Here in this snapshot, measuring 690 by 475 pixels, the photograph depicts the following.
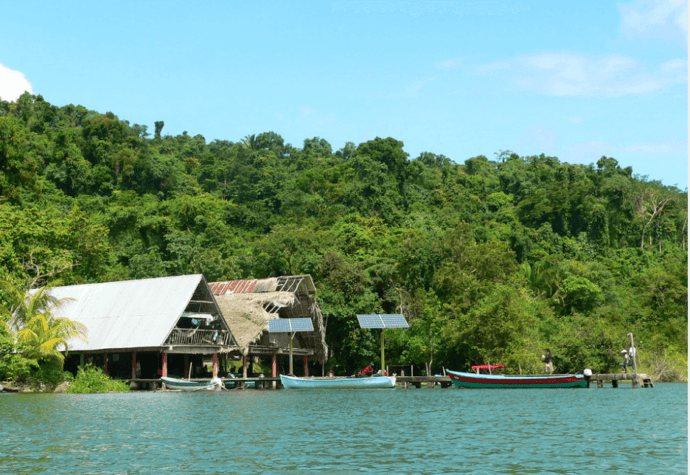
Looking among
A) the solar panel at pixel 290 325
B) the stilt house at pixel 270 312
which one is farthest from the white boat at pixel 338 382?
the stilt house at pixel 270 312

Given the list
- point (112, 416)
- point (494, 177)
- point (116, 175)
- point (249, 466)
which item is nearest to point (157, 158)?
point (116, 175)

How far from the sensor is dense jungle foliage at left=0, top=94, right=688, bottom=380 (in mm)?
52531

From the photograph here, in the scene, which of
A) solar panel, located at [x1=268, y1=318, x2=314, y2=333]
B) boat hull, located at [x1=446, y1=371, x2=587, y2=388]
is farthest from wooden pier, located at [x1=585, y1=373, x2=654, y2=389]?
solar panel, located at [x1=268, y1=318, x2=314, y2=333]

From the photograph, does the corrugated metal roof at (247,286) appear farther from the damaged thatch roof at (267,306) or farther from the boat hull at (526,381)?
the boat hull at (526,381)

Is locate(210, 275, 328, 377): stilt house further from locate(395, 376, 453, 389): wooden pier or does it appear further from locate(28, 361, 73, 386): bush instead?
locate(28, 361, 73, 386): bush

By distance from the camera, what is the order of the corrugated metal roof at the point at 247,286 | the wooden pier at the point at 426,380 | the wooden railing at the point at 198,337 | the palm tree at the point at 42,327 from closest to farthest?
the palm tree at the point at 42,327 < the wooden railing at the point at 198,337 < the wooden pier at the point at 426,380 < the corrugated metal roof at the point at 247,286

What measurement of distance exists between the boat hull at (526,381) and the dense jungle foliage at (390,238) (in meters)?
4.07

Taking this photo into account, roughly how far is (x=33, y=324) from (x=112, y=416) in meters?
18.4

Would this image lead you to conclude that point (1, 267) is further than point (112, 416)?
Yes

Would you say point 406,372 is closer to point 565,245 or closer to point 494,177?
point 565,245

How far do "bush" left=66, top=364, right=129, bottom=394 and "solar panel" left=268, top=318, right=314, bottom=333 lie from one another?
8.76 meters

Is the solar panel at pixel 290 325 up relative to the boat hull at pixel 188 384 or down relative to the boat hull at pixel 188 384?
up

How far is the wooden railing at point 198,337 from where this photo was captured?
138ft

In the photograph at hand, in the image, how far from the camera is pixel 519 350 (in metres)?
48.0
